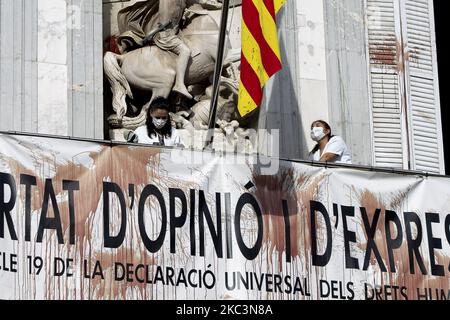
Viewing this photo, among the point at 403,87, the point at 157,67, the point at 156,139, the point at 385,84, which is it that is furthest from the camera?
the point at 403,87

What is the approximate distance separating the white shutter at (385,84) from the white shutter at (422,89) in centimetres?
18

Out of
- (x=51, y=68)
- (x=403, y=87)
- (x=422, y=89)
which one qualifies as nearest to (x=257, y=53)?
(x=51, y=68)

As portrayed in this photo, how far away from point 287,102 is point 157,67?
68.3 inches

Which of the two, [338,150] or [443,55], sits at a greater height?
[443,55]

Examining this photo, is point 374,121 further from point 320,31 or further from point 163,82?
point 163,82

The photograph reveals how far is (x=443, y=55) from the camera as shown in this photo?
30641 millimetres

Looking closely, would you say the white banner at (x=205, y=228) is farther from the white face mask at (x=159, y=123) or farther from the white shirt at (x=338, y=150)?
the white face mask at (x=159, y=123)

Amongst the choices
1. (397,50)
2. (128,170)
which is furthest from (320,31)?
(128,170)

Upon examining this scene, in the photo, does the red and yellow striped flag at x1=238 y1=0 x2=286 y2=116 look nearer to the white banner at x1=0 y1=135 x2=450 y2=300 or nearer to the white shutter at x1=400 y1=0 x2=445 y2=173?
the white banner at x1=0 y1=135 x2=450 y2=300

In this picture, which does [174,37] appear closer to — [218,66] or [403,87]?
[218,66]

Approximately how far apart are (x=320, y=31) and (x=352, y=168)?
114 inches

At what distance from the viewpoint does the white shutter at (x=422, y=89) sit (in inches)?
930

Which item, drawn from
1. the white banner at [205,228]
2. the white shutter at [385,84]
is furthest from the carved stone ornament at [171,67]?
the white banner at [205,228]

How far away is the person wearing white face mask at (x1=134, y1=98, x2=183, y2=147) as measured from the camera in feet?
70.1
